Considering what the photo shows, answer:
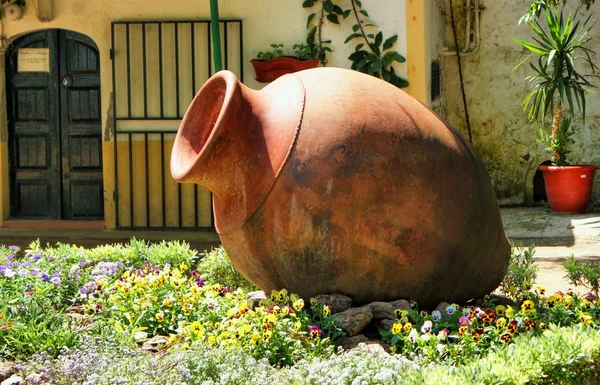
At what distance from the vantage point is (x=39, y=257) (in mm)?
6770

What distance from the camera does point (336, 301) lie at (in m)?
5.02

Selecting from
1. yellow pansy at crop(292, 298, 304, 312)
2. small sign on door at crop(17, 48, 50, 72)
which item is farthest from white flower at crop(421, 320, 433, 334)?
small sign on door at crop(17, 48, 50, 72)

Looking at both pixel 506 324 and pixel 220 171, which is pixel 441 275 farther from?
pixel 220 171

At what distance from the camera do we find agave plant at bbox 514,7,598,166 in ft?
37.1

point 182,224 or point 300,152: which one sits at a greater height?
point 300,152

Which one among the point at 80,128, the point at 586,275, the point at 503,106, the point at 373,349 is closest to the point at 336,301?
the point at 373,349

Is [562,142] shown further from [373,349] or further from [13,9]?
[373,349]

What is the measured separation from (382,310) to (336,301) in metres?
0.24

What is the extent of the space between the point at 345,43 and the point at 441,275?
18.6 ft

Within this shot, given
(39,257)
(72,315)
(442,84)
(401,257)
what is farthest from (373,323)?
(442,84)

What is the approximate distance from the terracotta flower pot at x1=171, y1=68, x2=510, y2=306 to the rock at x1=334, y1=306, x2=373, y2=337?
0.68ft

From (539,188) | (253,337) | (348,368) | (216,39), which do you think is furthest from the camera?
(539,188)

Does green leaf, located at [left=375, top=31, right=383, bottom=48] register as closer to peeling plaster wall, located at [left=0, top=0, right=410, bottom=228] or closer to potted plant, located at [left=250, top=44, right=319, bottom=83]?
peeling plaster wall, located at [left=0, top=0, right=410, bottom=228]

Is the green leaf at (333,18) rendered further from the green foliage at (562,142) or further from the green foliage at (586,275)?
the green foliage at (586,275)
